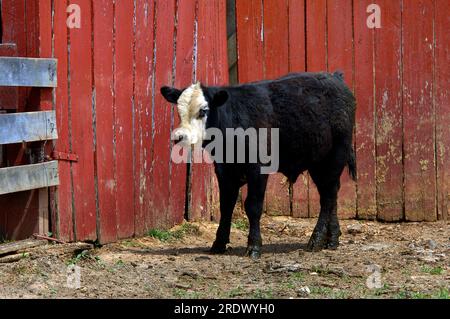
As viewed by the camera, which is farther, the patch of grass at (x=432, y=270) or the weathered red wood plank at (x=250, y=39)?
the weathered red wood plank at (x=250, y=39)

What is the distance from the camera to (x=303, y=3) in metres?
10.6

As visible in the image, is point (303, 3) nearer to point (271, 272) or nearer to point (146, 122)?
point (146, 122)

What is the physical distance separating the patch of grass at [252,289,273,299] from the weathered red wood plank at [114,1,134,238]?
2.34m

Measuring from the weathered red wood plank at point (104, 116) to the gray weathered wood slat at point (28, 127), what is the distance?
739mm

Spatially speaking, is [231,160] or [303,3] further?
[303,3]

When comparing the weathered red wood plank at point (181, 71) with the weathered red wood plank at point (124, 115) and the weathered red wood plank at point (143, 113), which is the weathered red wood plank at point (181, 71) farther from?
the weathered red wood plank at point (124, 115)

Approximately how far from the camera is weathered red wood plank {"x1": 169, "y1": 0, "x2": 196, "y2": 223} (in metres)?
9.63

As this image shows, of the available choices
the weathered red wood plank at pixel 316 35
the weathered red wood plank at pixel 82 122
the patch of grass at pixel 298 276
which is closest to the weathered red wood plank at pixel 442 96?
the weathered red wood plank at pixel 316 35

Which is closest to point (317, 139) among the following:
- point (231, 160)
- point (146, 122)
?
point (231, 160)

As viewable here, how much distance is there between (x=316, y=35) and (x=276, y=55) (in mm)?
528

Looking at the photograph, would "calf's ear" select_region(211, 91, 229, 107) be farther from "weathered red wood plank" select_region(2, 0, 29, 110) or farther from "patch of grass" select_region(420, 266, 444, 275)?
"patch of grass" select_region(420, 266, 444, 275)

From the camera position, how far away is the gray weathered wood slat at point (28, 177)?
7301 millimetres
